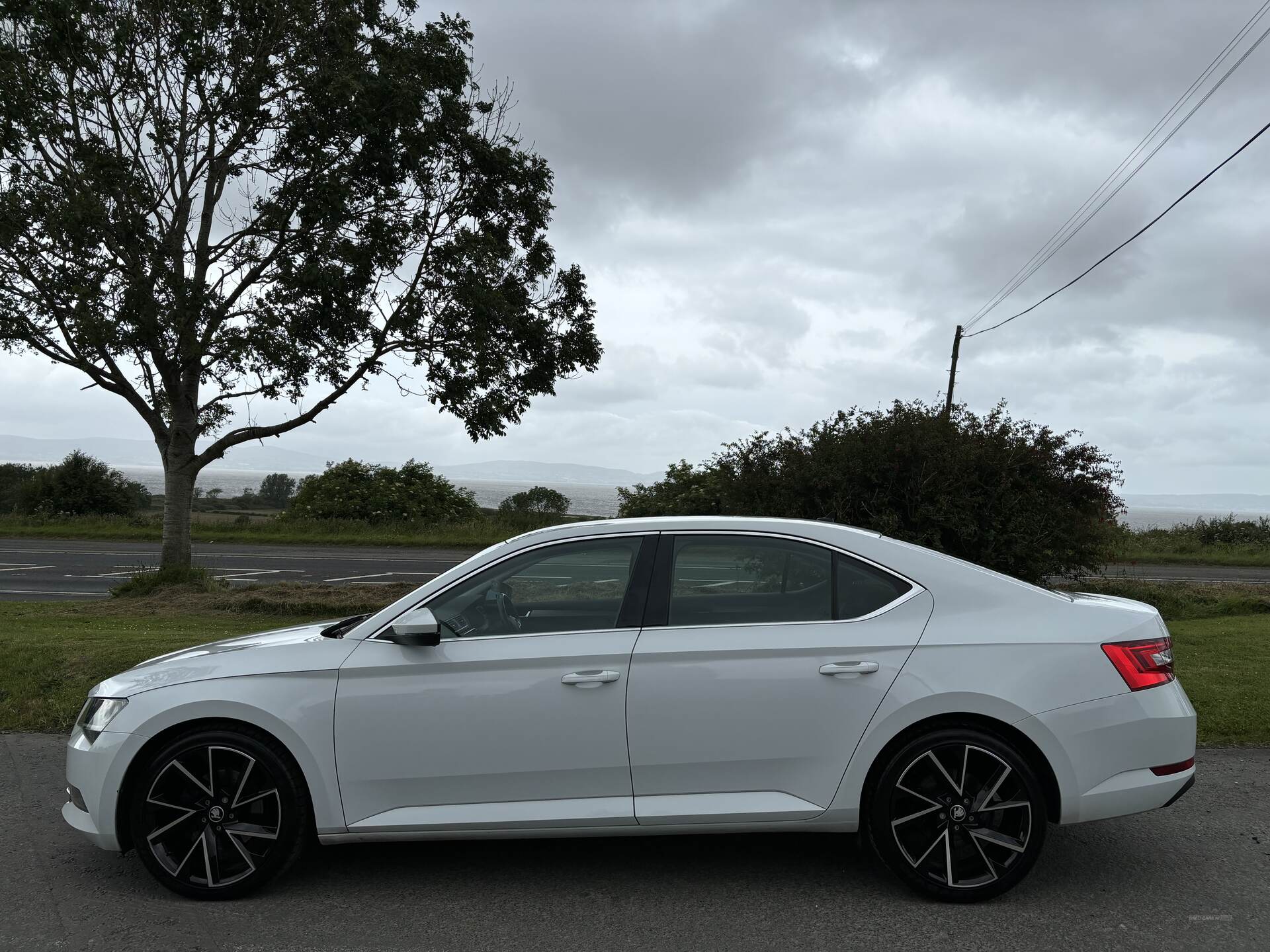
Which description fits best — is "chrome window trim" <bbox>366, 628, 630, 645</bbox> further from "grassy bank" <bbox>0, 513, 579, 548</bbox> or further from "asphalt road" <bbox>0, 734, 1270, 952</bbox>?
"grassy bank" <bbox>0, 513, 579, 548</bbox>

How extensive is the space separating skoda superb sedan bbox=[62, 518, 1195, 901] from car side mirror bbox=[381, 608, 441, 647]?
11mm

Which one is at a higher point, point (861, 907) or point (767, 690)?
point (767, 690)

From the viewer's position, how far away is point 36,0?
1305 centimetres

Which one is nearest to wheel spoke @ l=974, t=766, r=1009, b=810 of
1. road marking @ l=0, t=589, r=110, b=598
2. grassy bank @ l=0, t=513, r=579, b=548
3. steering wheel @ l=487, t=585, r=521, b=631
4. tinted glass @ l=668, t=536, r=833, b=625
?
tinted glass @ l=668, t=536, r=833, b=625

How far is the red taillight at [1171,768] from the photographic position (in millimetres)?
3846

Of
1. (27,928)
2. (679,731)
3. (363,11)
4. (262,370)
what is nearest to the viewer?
(27,928)

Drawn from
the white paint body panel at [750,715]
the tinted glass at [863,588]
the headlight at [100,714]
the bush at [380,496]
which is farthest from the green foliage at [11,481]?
the tinted glass at [863,588]

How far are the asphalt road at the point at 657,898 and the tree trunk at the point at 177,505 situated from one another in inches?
454

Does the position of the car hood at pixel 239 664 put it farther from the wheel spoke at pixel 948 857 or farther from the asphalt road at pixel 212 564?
the asphalt road at pixel 212 564

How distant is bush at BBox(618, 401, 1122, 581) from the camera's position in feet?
35.9

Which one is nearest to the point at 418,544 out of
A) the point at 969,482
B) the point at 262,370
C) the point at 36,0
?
the point at 262,370

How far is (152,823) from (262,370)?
1116 cm

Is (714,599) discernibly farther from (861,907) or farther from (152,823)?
(152,823)

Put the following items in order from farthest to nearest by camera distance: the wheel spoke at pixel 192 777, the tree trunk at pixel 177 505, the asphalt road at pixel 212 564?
the asphalt road at pixel 212 564 < the tree trunk at pixel 177 505 < the wheel spoke at pixel 192 777
